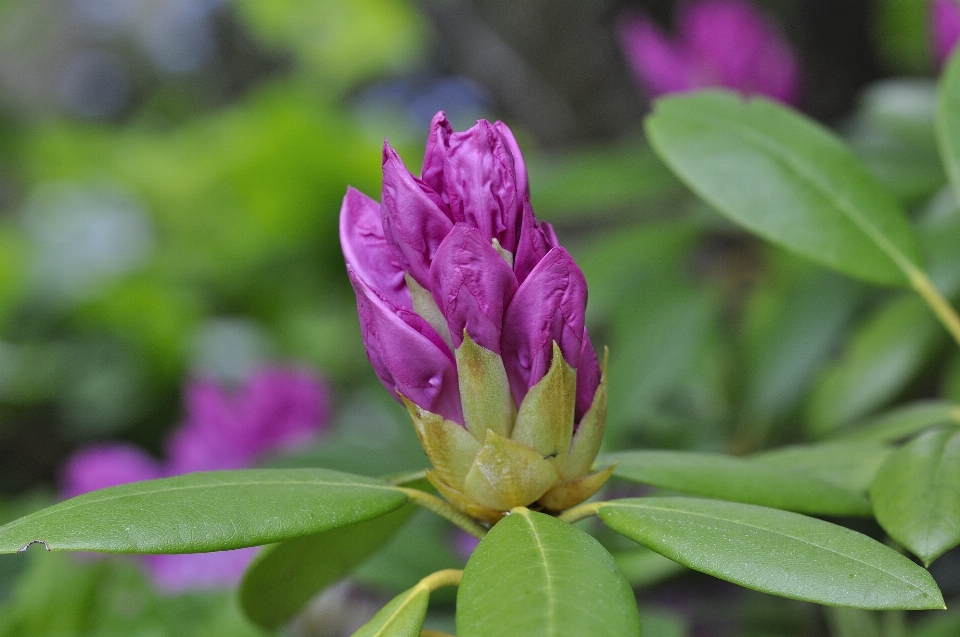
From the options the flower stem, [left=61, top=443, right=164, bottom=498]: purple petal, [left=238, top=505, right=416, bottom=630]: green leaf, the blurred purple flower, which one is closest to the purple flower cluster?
[left=61, top=443, right=164, bottom=498]: purple petal

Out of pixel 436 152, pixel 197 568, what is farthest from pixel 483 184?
pixel 197 568

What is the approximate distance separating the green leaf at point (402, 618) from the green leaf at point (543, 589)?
5cm

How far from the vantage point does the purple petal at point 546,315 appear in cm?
53

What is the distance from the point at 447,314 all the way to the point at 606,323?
1.41 metres

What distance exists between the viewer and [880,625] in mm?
962

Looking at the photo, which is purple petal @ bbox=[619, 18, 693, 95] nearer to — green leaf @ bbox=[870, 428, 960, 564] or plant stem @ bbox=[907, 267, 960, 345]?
plant stem @ bbox=[907, 267, 960, 345]

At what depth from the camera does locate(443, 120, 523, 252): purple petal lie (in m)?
0.55

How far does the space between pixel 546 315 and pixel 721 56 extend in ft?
4.26

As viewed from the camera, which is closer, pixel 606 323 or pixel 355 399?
pixel 606 323

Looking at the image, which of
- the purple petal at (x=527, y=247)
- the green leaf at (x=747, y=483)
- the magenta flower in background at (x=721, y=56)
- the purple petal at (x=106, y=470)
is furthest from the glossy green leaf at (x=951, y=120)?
the purple petal at (x=106, y=470)

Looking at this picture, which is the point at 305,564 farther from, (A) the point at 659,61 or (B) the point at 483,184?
(A) the point at 659,61

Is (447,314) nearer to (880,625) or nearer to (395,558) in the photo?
(395,558)

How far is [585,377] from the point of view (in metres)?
0.58

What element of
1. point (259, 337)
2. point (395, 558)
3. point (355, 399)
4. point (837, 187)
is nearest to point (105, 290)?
point (259, 337)
